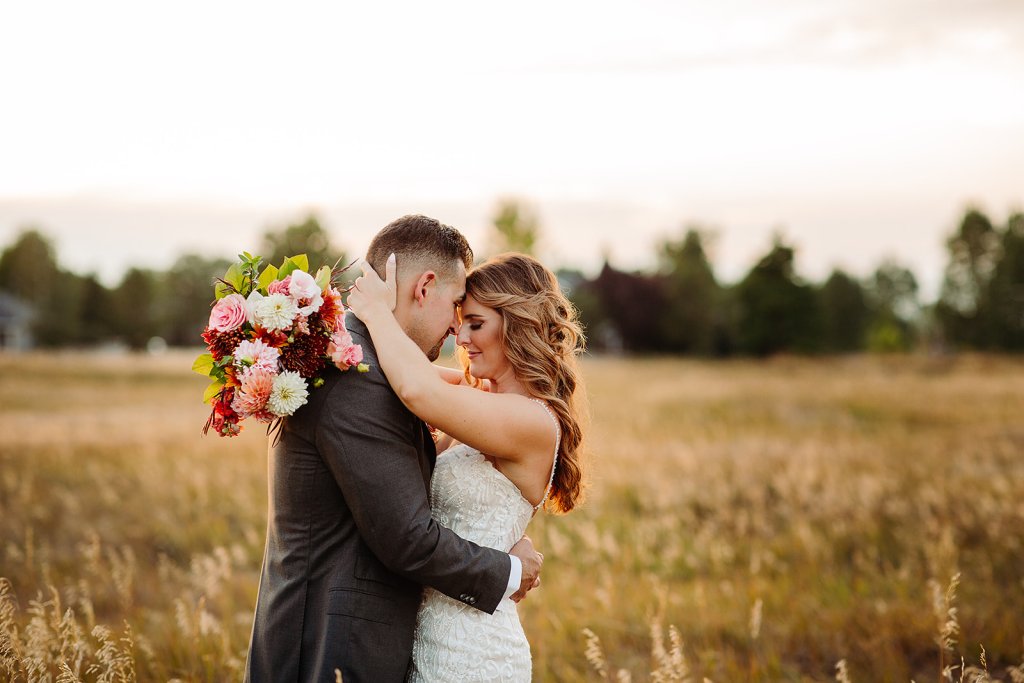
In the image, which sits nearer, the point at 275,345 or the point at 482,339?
the point at 275,345

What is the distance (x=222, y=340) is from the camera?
2.89 m

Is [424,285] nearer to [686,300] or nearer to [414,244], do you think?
[414,244]

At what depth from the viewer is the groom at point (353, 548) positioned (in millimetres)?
2850

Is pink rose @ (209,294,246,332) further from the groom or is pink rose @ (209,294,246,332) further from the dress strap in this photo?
the dress strap

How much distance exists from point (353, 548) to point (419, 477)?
357mm

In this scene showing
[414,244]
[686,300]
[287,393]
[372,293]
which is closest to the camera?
[287,393]

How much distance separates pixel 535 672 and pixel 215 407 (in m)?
3.09

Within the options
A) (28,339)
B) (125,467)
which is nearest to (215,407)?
(125,467)

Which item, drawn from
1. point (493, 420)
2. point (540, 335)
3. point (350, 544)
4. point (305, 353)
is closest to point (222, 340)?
point (305, 353)

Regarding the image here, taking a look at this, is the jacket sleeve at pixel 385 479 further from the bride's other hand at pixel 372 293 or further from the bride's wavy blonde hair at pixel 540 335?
the bride's wavy blonde hair at pixel 540 335

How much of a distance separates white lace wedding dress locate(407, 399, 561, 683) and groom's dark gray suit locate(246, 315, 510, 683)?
20cm

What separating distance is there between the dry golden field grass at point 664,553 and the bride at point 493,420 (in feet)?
2.48

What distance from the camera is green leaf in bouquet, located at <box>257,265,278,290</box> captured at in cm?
299

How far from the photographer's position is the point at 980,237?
57.1m
